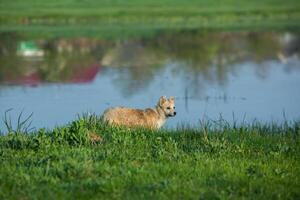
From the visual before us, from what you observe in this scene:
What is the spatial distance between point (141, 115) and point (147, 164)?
4160 millimetres

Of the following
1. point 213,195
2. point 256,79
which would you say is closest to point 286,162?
point 213,195

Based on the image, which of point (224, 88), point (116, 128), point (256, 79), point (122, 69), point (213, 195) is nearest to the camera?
point (213, 195)

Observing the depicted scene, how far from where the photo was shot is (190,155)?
28.3 feet

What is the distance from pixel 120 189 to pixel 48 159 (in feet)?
4.06

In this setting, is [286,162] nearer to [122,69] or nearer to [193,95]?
[193,95]

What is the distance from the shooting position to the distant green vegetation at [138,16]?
3575cm

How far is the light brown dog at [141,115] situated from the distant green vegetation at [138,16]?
20498 millimetres

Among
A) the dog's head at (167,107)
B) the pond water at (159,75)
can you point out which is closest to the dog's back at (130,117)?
the dog's head at (167,107)

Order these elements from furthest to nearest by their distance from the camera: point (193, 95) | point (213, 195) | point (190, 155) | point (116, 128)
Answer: point (193, 95)
point (116, 128)
point (190, 155)
point (213, 195)

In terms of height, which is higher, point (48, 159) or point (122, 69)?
point (122, 69)

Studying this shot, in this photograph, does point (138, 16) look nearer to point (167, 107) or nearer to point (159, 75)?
point (159, 75)

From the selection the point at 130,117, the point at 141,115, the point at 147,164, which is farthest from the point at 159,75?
the point at 147,164

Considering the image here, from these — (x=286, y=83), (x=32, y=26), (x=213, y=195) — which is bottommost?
(x=213, y=195)

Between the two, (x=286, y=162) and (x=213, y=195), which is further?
(x=286, y=162)
